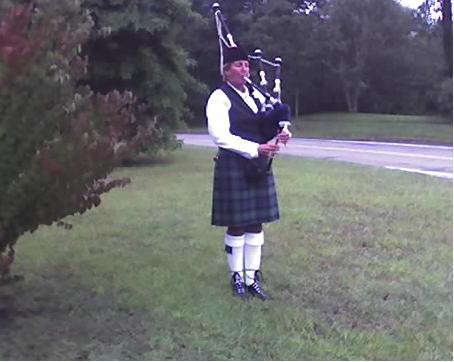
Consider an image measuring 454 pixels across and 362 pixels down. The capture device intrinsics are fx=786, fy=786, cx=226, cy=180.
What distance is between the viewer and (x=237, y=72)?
511cm

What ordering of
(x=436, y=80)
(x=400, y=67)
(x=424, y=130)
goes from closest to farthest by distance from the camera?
(x=424, y=130)
(x=436, y=80)
(x=400, y=67)

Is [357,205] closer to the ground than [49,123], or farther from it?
closer to the ground

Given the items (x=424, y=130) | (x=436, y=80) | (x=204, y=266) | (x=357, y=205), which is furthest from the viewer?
(x=436, y=80)

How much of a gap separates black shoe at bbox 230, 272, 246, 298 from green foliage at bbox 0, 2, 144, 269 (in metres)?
1.37

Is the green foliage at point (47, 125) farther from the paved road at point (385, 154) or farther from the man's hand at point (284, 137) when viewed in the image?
the paved road at point (385, 154)

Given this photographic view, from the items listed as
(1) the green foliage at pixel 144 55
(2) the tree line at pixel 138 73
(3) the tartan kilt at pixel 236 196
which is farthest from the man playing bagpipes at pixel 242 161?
(1) the green foliage at pixel 144 55

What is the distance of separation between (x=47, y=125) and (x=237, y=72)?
145 cm

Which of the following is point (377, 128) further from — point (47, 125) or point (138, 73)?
point (47, 125)

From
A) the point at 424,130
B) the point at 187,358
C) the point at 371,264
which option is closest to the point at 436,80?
the point at 424,130

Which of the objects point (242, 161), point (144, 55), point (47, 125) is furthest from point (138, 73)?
point (47, 125)

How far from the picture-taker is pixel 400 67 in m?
41.6

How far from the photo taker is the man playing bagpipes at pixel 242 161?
499 cm

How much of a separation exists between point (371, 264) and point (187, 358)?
2.54 meters

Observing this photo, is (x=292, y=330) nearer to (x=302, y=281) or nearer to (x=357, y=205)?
(x=302, y=281)
